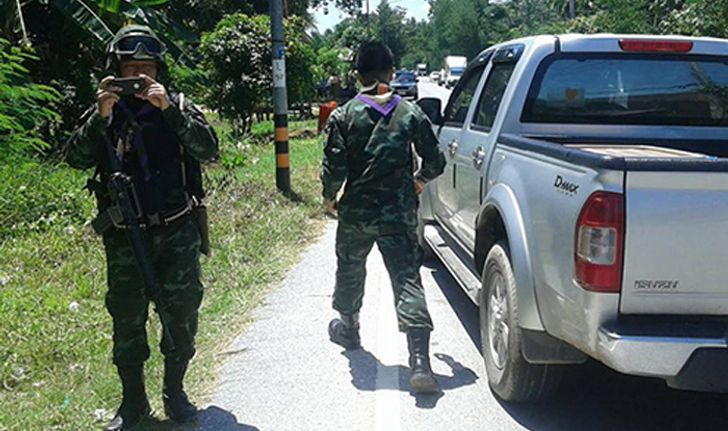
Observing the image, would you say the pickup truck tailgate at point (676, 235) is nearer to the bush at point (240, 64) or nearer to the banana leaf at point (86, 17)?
the banana leaf at point (86, 17)

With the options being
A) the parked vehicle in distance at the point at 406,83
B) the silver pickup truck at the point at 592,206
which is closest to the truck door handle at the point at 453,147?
the silver pickup truck at the point at 592,206

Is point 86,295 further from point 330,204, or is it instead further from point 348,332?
point 330,204

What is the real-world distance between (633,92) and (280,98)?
6323 millimetres

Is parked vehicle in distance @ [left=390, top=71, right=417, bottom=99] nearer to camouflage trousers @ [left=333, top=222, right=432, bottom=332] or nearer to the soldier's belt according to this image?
camouflage trousers @ [left=333, top=222, right=432, bottom=332]

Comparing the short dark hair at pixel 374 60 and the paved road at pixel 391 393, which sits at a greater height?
the short dark hair at pixel 374 60

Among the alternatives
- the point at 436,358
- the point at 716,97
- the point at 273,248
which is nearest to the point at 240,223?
the point at 273,248

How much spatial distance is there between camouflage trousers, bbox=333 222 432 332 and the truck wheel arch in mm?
484

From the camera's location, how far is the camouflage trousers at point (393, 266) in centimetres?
420

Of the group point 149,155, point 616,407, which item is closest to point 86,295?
point 149,155

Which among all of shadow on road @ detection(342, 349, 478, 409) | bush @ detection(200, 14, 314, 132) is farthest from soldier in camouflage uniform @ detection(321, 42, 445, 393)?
bush @ detection(200, 14, 314, 132)

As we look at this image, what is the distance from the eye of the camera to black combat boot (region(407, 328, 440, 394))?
4.08 m

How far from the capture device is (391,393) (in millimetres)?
4176

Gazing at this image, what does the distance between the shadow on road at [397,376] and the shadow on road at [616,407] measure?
0.17 m

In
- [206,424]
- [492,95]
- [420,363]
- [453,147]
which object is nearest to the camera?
[206,424]
